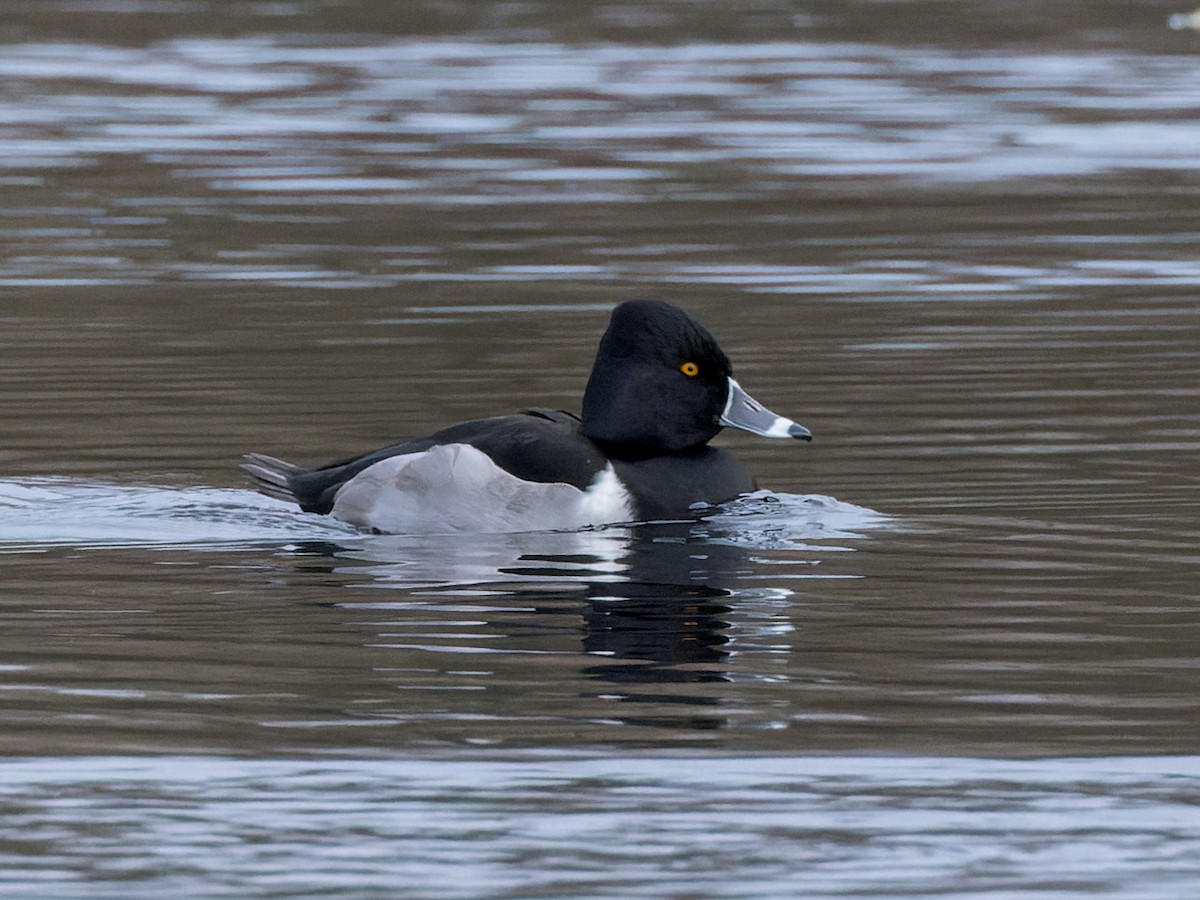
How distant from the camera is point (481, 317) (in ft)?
46.8

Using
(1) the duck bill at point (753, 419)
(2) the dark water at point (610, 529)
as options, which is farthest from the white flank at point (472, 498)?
(1) the duck bill at point (753, 419)

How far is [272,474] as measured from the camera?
983 centimetres

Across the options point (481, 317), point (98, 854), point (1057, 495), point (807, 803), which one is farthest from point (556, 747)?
point (481, 317)

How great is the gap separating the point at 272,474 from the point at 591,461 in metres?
1.24

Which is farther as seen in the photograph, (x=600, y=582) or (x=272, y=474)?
(x=272, y=474)

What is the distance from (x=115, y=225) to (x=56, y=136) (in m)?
4.63

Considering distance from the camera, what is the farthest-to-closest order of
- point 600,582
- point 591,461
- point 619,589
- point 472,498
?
point 591,461 < point 472,498 < point 600,582 < point 619,589

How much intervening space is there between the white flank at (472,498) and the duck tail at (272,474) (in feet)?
1.53

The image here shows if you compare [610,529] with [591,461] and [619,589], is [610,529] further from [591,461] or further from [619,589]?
[619,589]

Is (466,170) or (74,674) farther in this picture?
(466,170)

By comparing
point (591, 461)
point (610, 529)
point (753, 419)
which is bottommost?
point (610, 529)

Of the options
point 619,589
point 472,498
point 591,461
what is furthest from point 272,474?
point 619,589

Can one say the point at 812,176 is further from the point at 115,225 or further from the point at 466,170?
the point at 115,225

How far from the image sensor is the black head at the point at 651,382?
982 cm
